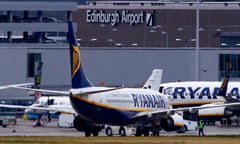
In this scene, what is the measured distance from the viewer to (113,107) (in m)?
89.3

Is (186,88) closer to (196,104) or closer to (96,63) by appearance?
(196,104)

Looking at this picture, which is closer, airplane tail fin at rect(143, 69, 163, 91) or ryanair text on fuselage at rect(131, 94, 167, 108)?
ryanair text on fuselage at rect(131, 94, 167, 108)

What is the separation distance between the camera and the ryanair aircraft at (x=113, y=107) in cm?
8469

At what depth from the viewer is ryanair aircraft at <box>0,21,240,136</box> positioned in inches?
3334

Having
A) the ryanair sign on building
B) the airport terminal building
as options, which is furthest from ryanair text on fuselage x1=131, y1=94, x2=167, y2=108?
the ryanair sign on building

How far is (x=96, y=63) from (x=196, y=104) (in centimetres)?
2585

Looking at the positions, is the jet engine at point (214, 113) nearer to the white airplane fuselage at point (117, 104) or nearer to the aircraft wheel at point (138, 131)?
the white airplane fuselage at point (117, 104)

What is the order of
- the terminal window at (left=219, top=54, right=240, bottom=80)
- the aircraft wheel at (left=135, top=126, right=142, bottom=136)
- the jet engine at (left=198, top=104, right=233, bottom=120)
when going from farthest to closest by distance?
the terminal window at (left=219, top=54, right=240, bottom=80)
the jet engine at (left=198, top=104, right=233, bottom=120)
the aircraft wheel at (left=135, top=126, right=142, bottom=136)

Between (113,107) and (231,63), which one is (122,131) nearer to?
(113,107)

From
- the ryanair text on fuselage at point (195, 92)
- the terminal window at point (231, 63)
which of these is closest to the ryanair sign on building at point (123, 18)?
the terminal window at point (231, 63)

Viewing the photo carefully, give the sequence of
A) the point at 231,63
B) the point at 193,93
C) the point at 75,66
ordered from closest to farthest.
A: the point at 75,66
the point at 193,93
the point at 231,63

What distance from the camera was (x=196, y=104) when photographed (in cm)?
11375

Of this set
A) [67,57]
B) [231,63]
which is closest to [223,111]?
[231,63]

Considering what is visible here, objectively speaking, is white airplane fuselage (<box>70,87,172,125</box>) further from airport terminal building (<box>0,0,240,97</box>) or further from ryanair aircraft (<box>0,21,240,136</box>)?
airport terminal building (<box>0,0,240,97</box>)
